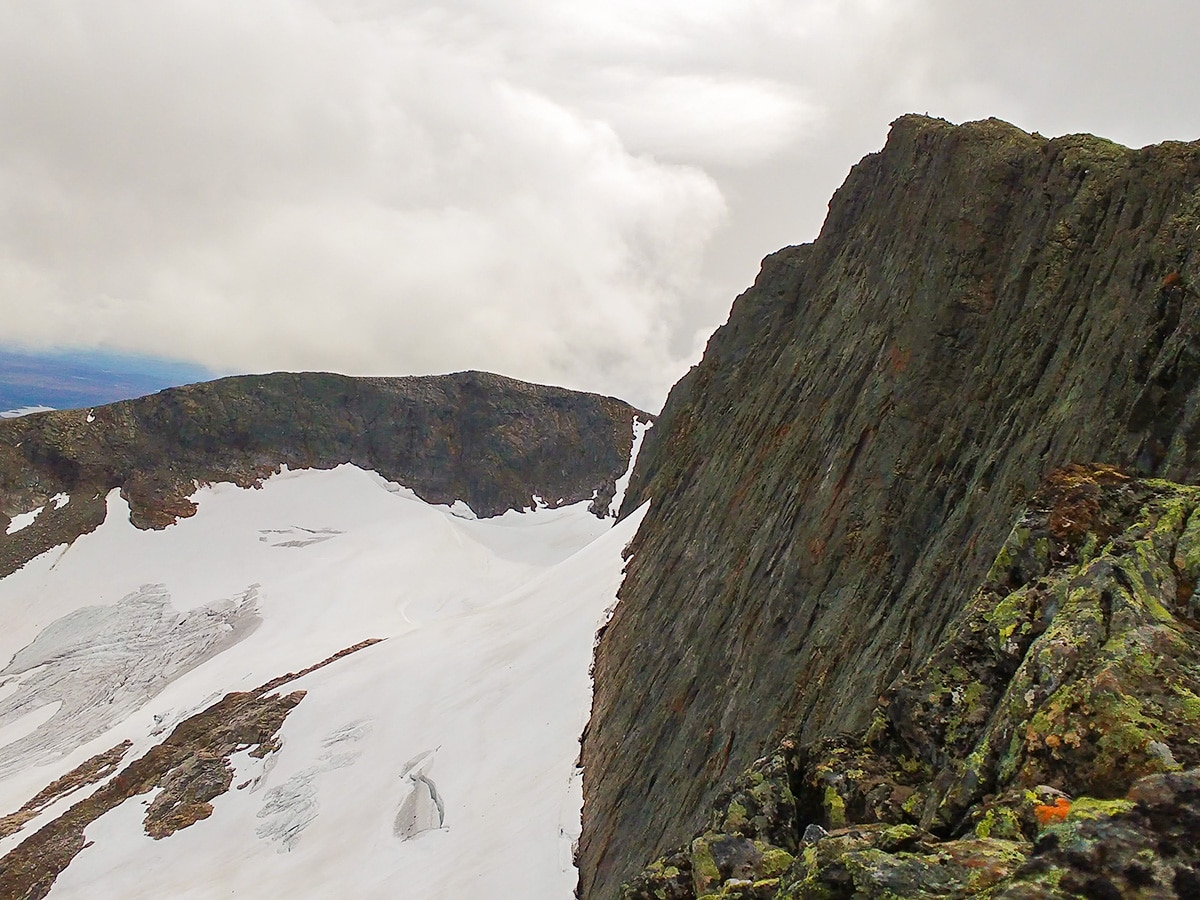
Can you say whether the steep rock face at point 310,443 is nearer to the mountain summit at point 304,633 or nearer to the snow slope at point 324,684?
the mountain summit at point 304,633

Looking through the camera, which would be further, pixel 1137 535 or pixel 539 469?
pixel 539 469

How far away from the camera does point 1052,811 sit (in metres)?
5.62

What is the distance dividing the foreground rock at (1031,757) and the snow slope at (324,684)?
14.0 m

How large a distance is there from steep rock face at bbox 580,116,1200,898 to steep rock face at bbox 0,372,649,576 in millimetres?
79601

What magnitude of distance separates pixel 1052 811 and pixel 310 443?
10615cm

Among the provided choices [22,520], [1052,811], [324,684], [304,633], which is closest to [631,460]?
[304,633]

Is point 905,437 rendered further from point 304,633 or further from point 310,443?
point 310,443

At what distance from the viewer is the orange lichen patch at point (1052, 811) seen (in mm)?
5550

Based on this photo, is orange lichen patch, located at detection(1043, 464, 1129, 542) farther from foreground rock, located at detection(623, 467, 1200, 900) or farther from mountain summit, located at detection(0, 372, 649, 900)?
mountain summit, located at detection(0, 372, 649, 900)

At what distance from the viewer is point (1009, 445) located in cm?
1328

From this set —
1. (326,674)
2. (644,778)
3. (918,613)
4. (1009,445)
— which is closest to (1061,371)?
(1009,445)

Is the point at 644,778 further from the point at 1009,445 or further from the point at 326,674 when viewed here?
the point at 326,674

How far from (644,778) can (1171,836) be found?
15973mm

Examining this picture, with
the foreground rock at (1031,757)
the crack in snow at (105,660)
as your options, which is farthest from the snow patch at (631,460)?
the foreground rock at (1031,757)
